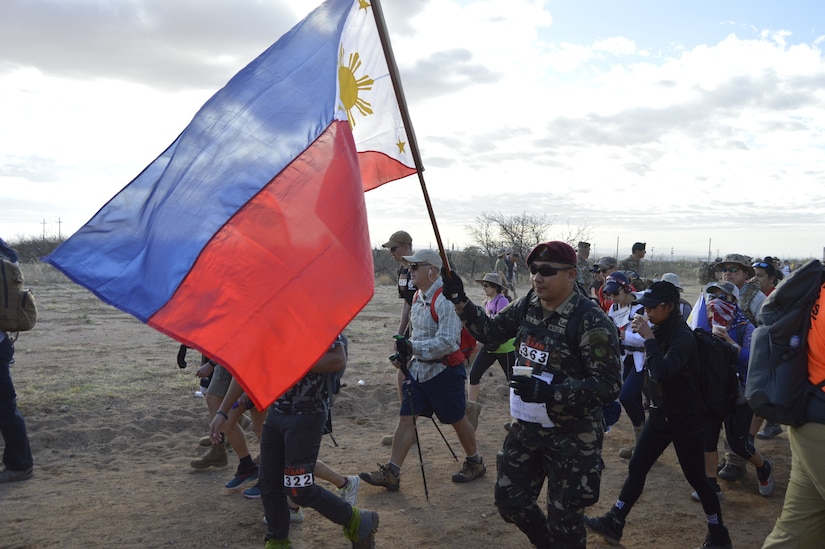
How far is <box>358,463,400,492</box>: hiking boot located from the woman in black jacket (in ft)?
7.62

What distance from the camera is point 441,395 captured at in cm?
613

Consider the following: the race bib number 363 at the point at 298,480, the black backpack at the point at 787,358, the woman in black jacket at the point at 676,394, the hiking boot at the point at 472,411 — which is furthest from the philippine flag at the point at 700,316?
the race bib number 363 at the point at 298,480

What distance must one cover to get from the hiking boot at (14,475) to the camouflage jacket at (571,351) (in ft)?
15.8

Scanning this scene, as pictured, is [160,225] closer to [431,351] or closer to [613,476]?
[431,351]

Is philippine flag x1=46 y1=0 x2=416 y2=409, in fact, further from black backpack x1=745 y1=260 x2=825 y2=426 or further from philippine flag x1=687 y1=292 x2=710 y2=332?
philippine flag x1=687 y1=292 x2=710 y2=332

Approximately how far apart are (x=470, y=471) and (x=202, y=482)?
2603 mm

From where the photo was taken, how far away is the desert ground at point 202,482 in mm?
5258

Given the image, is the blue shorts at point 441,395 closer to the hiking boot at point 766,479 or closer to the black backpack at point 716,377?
the black backpack at point 716,377

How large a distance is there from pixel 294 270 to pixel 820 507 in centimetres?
305

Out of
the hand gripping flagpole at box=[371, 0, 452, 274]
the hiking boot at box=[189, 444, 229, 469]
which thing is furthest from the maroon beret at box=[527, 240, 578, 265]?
the hiking boot at box=[189, 444, 229, 469]

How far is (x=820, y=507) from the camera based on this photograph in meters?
3.40

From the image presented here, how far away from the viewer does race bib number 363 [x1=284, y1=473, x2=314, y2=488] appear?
4.34 metres

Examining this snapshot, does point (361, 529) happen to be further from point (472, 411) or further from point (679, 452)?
point (472, 411)

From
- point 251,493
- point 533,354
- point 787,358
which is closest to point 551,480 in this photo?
point 533,354
